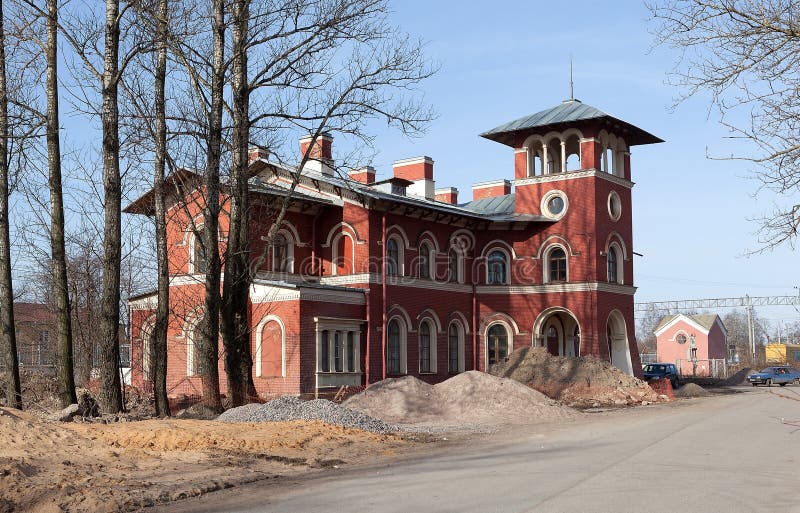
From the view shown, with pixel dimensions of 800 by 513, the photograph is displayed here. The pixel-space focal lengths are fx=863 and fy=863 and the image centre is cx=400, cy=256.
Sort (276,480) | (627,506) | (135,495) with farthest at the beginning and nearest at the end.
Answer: (276,480) → (135,495) → (627,506)

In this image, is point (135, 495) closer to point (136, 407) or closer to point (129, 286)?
point (136, 407)

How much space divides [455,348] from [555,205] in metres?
6.94

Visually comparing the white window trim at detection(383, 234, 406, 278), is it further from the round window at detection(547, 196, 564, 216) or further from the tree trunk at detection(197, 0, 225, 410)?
the tree trunk at detection(197, 0, 225, 410)

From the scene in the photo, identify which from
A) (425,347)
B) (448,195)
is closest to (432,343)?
(425,347)

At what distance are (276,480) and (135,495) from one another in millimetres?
2172

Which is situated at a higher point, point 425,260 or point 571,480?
point 425,260

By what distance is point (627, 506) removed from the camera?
29.1ft

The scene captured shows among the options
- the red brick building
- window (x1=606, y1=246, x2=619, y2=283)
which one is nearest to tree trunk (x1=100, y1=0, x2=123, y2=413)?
the red brick building

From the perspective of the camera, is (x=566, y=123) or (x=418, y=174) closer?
(x=566, y=123)

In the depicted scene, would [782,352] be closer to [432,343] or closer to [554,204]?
[554,204]

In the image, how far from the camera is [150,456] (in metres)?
12.4

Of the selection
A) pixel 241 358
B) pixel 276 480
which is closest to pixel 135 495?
pixel 276 480

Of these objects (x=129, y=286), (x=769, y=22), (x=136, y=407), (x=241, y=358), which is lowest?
(x=136, y=407)

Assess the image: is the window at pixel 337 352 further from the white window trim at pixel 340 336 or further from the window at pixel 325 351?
the window at pixel 325 351
